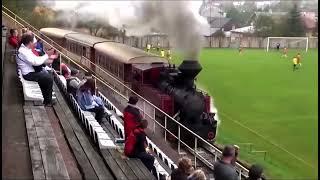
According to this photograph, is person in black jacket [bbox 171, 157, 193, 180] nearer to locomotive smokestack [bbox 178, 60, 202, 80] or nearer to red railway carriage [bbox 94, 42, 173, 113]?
locomotive smokestack [bbox 178, 60, 202, 80]

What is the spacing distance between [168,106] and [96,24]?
32808mm

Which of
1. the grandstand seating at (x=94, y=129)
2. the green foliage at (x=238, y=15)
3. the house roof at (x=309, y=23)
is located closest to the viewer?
the grandstand seating at (x=94, y=129)

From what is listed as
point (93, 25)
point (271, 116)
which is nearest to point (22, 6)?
point (93, 25)

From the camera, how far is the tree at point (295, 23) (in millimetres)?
67688

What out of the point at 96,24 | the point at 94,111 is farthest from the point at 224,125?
the point at 96,24

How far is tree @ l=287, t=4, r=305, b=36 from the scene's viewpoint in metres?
67.7

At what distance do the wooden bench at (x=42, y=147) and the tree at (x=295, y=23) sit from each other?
210 feet

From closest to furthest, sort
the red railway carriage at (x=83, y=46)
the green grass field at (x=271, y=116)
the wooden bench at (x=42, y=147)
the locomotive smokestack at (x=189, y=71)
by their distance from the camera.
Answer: the wooden bench at (x=42, y=147) < the locomotive smokestack at (x=189, y=71) < the green grass field at (x=271, y=116) < the red railway carriage at (x=83, y=46)

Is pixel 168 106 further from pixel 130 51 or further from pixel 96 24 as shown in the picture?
pixel 96 24

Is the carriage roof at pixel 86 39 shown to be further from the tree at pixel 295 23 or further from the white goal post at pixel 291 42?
the tree at pixel 295 23

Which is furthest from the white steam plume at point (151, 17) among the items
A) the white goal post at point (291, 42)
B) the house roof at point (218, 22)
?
the house roof at point (218, 22)

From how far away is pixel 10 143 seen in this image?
6617 millimetres

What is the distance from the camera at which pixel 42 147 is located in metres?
6.48

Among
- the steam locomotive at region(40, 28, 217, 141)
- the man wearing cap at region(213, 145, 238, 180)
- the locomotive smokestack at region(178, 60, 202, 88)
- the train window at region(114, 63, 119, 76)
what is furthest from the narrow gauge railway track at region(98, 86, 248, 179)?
the man wearing cap at region(213, 145, 238, 180)
